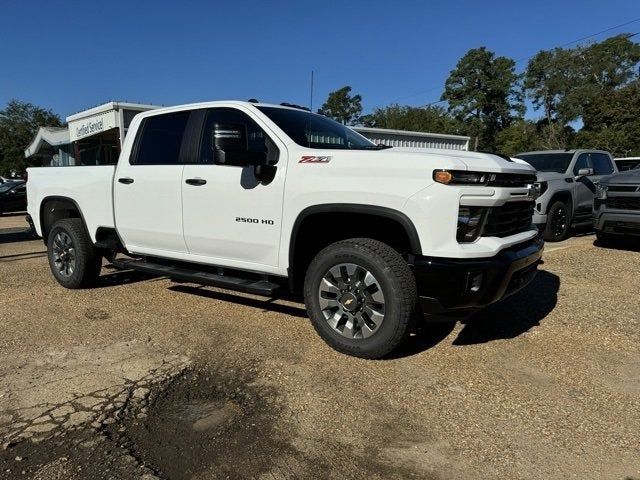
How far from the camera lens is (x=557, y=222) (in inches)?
365

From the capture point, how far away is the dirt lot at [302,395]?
2666 mm

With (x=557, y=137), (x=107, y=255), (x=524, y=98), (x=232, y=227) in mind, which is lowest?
(x=107, y=255)

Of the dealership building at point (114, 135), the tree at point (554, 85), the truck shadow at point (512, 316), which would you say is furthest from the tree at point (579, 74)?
the truck shadow at point (512, 316)

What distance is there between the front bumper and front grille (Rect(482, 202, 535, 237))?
0.17 m

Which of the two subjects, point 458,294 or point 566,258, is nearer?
point 458,294

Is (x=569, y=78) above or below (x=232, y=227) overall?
above

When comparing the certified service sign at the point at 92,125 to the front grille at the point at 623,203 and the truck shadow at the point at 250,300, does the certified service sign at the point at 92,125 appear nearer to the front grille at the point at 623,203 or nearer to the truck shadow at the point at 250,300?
the truck shadow at the point at 250,300

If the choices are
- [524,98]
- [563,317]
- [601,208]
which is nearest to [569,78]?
[524,98]

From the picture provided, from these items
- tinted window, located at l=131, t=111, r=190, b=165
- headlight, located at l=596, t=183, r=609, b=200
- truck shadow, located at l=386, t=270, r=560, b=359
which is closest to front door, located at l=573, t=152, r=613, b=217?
headlight, located at l=596, t=183, r=609, b=200

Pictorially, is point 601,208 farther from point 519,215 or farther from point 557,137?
point 557,137

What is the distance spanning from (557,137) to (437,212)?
58.9 metres

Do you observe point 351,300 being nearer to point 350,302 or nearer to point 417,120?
point 350,302

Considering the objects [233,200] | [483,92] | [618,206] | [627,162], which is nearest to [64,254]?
[233,200]

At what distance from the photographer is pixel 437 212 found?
135 inches
